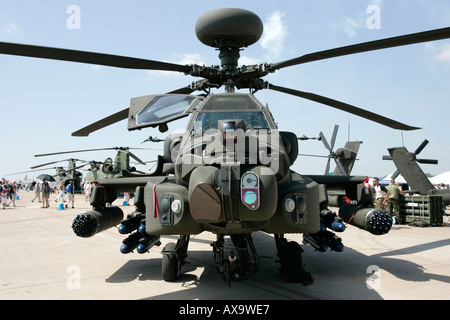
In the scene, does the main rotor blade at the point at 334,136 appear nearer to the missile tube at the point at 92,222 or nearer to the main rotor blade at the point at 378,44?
the main rotor blade at the point at 378,44

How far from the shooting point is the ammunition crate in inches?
442

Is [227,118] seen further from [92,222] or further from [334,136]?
[334,136]

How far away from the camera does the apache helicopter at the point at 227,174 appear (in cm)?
317

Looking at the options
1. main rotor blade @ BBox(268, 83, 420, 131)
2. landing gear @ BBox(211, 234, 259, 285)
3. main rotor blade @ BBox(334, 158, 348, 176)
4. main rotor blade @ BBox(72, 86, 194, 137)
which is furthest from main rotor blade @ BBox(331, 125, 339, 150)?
landing gear @ BBox(211, 234, 259, 285)

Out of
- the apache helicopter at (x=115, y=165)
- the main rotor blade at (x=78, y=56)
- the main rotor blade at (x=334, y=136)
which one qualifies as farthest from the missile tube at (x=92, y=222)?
the main rotor blade at (x=334, y=136)

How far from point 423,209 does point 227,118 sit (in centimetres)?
975

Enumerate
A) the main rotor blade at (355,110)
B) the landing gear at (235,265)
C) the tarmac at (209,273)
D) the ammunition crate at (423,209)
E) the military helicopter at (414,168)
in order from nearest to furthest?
the landing gear at (235,265), the tarmac at (209,273), the main rotor blade at (355,110), the ammunition crate at (423,209), the military helicopter at (414,168)

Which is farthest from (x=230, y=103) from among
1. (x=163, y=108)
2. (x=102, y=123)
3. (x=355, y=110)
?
(x=102, y=123)

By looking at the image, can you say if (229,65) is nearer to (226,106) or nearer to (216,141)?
(226,106)

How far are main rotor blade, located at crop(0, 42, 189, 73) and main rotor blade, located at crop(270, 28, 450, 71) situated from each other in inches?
92.5

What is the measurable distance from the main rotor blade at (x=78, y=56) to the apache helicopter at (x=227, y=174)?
0.04 feet

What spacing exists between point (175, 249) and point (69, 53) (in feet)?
10.1
